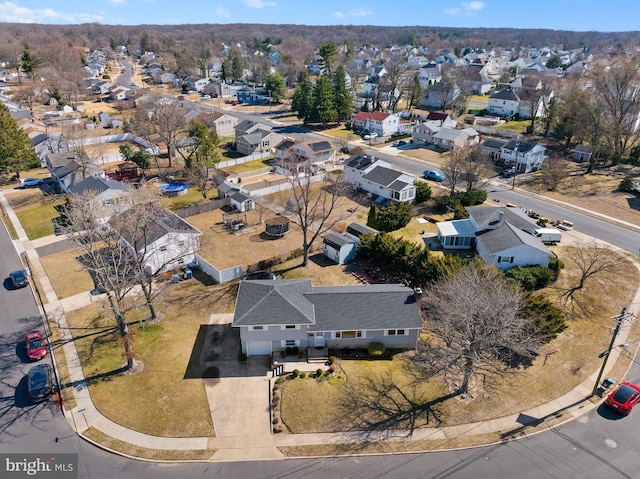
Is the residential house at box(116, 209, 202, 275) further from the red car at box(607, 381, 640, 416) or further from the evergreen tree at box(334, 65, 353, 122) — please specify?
the evergreen tree at box(334, 65, 353, 122)

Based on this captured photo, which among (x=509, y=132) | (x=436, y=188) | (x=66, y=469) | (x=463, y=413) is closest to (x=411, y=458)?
(x=463, y=413)

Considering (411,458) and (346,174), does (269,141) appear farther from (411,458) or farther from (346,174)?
(411,458)

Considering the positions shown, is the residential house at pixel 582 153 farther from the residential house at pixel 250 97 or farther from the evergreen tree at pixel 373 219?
the residential house at pixel 250 97

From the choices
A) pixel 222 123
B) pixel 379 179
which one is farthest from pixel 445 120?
pixel 222 123

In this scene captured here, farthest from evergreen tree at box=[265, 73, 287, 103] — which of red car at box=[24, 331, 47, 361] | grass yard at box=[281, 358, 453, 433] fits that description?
grass yard at box=[281, 358, 453, 433]

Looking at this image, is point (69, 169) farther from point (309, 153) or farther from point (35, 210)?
point (309, 153)

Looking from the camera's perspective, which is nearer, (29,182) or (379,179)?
(379,179)

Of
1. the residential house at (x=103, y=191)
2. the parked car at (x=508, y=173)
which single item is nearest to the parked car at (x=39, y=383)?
the residential house at (x=103, y=191)
